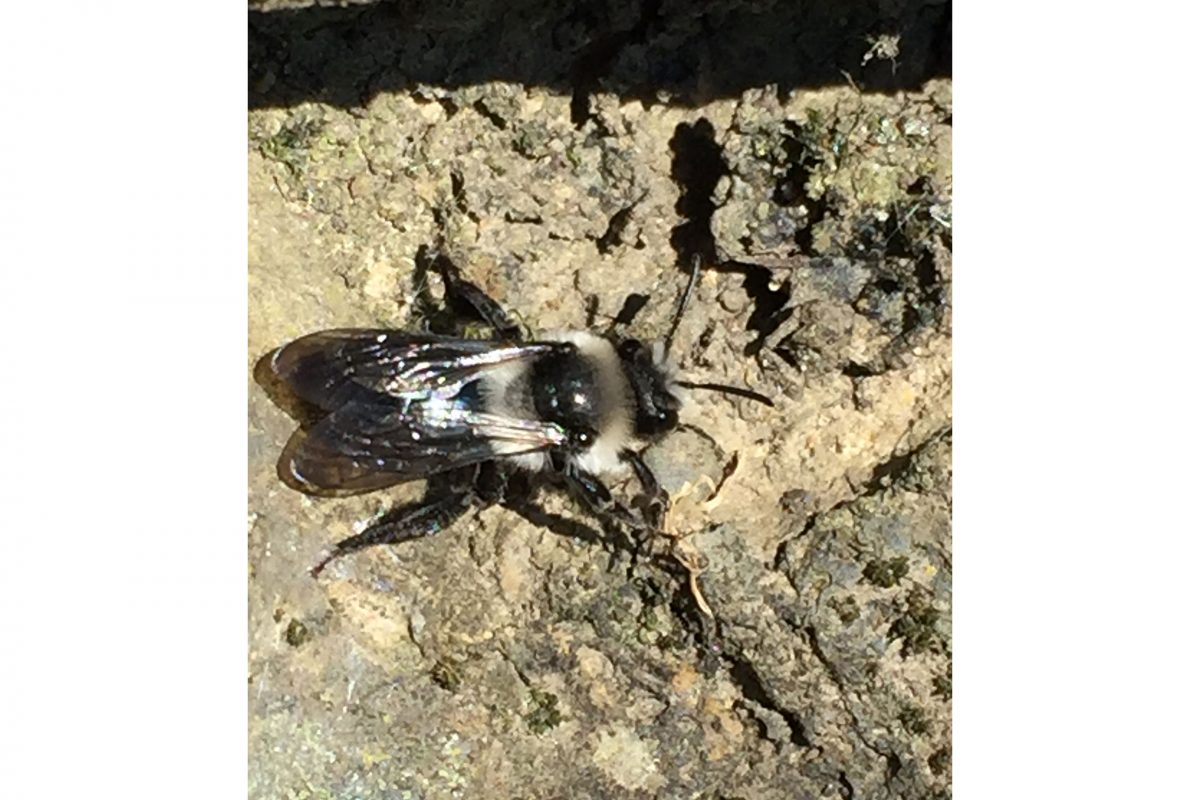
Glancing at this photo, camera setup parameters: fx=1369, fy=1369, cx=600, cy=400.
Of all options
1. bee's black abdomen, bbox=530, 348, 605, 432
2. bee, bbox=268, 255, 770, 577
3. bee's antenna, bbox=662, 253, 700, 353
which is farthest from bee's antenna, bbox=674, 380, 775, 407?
bee's black abdomen, bbox=530, 348, 605, 432

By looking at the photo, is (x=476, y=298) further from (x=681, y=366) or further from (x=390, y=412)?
(x=681, y=366)

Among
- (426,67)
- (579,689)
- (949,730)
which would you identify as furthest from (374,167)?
(949,730)

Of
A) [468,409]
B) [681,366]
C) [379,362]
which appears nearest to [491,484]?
[468,409]

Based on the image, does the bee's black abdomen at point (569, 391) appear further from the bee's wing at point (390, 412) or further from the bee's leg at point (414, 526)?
the bee's leg at point (414, 526)

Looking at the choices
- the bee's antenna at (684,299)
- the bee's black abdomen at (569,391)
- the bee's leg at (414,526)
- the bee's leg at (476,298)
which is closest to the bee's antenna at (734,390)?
the bee's antenna at (684,299)

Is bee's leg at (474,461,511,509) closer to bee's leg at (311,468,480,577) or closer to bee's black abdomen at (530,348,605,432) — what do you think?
bee's leg at (311,468,480,577)

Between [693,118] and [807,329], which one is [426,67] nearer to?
[693,118]
